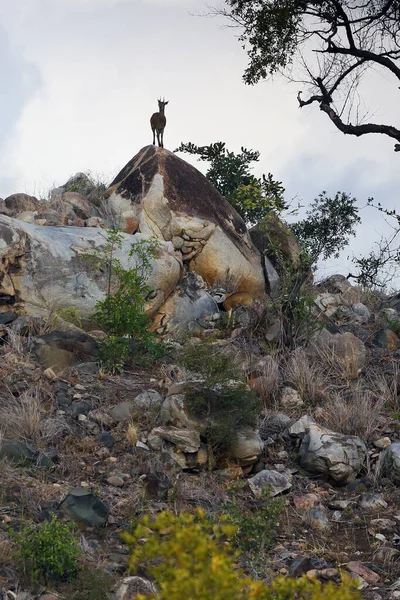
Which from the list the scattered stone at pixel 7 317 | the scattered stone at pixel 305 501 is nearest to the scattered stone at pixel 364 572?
the scattered stone at pixel 305 501

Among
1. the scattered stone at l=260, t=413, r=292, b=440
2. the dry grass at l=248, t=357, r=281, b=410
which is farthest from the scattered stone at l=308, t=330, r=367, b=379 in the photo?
the scattered stone at l=260, t=413, r=292, b=440

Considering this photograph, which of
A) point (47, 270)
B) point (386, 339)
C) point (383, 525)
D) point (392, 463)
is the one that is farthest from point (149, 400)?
point (386, 339)

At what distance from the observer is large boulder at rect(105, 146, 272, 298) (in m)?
13.4

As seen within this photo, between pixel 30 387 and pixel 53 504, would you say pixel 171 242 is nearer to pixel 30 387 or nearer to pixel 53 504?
pixel 30 387

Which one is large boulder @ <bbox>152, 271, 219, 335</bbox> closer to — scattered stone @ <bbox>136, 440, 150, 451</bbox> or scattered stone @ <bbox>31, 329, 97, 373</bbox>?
scattered stone @ <bbox>31, 329, 97, 373</bbox>

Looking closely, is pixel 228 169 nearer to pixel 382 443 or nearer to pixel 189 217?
pixel 189 217

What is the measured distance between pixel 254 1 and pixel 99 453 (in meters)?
9.83

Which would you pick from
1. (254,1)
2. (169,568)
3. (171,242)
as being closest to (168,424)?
(169,568)

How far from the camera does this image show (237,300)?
13359mm

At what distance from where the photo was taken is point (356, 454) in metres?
7.46

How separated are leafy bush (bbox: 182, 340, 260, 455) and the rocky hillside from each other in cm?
1

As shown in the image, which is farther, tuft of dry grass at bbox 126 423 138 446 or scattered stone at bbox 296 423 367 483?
scattered stone at bbox 296 423 367 483

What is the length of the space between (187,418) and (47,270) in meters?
4.48

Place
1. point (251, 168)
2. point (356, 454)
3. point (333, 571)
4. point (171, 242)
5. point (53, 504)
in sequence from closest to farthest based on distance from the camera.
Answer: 1. point (333, 571)
2. point (53, 504)
3. point (356, 454)
4. point (171, 242)
5. point (251, 168)
